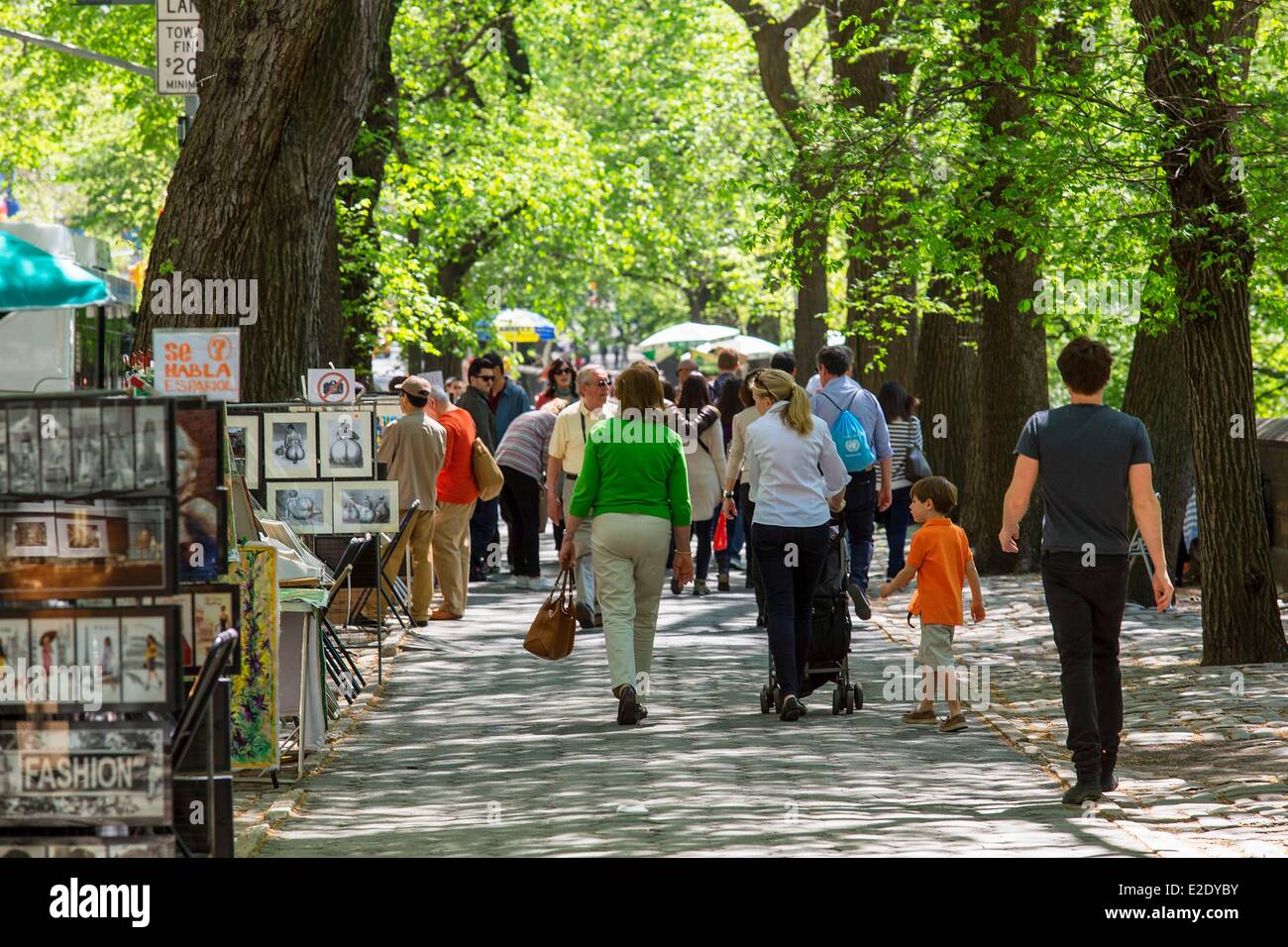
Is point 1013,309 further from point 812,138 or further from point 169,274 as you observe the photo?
point 169,274

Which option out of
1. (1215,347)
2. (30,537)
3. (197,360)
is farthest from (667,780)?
(1215,347)

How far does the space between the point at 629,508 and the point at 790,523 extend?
0.91 meters

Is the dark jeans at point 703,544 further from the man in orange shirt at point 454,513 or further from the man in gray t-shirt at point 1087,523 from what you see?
the man in gray t-shirt at point 1087,523

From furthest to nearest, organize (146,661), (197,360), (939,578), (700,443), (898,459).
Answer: (898,459) < (700,443) < (197,360) < (939,578) < (146,661)

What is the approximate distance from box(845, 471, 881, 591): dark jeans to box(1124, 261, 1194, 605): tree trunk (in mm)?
3191

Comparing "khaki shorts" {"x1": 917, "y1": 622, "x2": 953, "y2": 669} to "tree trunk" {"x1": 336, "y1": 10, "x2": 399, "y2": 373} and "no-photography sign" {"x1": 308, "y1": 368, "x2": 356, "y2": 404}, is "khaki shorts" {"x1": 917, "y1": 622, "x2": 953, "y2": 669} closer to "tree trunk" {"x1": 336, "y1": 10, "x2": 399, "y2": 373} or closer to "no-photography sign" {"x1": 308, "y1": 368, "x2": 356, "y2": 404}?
"no-photography sign" {"x1": 308, "y1": 368, "x2": 356, "y2": 404}

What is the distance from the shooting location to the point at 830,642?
11.4m

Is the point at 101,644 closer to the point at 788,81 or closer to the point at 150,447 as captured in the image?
the point at 150,447

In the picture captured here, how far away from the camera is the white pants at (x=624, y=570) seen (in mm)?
11109

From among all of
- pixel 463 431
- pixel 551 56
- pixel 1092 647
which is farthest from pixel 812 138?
pixel 551 56

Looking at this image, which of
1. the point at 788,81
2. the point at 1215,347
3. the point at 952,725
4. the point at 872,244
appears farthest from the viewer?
the point at 788,81

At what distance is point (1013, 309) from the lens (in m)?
19.9

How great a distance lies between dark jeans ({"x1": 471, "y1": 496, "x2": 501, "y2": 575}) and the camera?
20.7 metres
